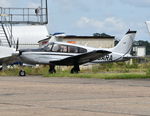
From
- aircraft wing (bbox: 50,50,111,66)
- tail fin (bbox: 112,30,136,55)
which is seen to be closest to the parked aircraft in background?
tail fin (bbox: 112,30,136,55)

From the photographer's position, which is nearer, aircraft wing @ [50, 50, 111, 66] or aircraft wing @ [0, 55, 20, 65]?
aircraft wing @ [50, 50, 111, 66]

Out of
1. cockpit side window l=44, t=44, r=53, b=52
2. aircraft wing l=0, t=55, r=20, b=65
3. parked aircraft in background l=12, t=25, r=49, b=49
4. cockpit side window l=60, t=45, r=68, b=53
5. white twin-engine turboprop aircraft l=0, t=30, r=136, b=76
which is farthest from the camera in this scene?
parked aircraft in background l=12, t=25, r=49, b=49

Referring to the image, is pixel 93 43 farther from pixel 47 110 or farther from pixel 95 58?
pixel 47 110

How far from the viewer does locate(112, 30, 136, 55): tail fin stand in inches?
1492

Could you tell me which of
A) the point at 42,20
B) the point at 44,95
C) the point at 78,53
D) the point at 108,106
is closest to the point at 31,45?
the point at 42,20

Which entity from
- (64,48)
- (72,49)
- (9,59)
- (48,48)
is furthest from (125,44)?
(9,59)

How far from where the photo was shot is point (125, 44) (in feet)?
125

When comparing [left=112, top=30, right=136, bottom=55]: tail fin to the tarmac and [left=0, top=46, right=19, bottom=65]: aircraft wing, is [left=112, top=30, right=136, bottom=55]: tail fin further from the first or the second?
the tarmac

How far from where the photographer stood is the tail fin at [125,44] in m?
37.9

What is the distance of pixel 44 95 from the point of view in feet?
50.4

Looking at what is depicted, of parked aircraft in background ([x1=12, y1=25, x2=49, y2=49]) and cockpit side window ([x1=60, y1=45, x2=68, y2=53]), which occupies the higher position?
parked aircraft in background ([x1=12, y1=25, x2=49, y2=49])

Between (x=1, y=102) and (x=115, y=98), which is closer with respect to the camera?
(x=1, y=102)

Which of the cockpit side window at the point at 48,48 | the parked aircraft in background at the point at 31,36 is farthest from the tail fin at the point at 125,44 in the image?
the parked aircraft in background at the point at 31,36

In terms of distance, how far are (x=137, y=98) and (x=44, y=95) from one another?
2.63m
